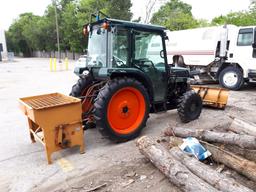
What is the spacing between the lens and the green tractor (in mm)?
3791

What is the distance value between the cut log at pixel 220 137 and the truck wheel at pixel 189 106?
35.5 inches

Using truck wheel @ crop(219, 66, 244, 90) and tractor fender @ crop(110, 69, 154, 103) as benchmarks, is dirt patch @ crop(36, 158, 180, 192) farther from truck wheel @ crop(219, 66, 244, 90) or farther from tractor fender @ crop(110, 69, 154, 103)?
truck wheel @ crop(219, 66, 244, 90)

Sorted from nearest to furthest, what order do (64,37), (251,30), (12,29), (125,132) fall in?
(125,132) → (251,30) → (64,37) → (12,29)

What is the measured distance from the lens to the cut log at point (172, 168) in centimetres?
244

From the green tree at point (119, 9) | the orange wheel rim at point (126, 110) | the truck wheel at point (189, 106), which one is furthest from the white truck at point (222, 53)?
the green tree at point (119, 9)

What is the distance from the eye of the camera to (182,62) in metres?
11.4

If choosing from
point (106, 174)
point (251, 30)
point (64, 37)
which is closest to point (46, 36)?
point (64, 37)

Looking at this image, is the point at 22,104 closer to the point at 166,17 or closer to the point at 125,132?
the point at 125,132

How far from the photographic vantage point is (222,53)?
30.5 feet

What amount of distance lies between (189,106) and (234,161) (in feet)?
6.83

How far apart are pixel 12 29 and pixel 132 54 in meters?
62.9

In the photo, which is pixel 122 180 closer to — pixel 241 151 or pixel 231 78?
pixel 241 151

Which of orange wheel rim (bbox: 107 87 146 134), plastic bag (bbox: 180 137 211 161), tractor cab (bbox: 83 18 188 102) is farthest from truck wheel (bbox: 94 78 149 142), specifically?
plastic bag (bbox: 180 137 211 161)

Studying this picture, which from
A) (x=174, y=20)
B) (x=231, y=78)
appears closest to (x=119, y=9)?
(x=174, y=20)
